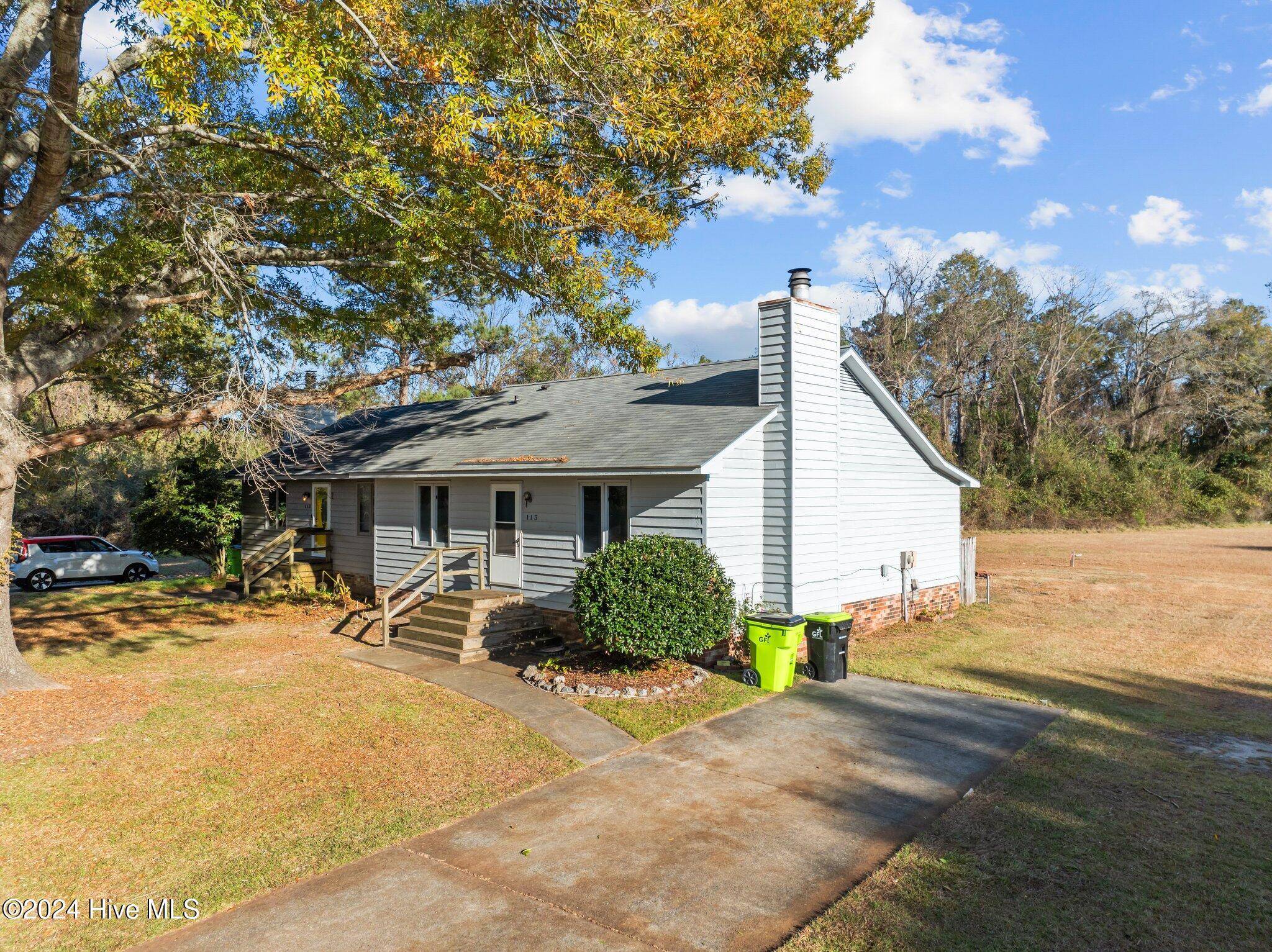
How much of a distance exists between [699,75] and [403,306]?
746cm

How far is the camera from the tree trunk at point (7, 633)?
9.76 metres

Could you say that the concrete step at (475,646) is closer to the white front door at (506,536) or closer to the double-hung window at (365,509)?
the white front door at (506,536)

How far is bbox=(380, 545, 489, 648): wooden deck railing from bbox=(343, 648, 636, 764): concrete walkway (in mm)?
621

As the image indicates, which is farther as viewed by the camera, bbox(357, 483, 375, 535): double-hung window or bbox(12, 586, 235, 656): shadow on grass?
bbox(357, 483, 375, 535): double-hung window

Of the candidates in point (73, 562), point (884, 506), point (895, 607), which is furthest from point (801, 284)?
point (73, 562)

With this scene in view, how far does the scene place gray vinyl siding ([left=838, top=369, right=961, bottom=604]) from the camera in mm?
14305

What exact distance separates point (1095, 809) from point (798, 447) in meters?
7.02

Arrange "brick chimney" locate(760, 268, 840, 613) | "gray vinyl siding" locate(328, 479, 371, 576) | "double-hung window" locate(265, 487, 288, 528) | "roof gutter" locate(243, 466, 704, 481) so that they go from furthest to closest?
"double-hung window" locate(265, 487, 288, 528) < "gray vinyl siding" locate(328, 479, 371, 576) < "brick chimney" locate(760, 268, 840, 613) < "roof gutter" locate(243, 466, 704, 481)

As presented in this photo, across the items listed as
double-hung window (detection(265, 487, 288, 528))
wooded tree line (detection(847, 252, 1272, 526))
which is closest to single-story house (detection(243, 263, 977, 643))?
double-hung window (detection(265, 487, 288, 528))

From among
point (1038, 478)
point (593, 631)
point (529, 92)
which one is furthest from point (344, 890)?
point (1038, 478)

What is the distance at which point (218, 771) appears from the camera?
7.48m

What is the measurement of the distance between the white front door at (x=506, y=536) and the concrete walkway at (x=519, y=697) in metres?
2.09

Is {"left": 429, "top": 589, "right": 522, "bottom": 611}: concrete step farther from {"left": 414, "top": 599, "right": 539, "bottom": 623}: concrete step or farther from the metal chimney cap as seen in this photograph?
the metal chimney cap

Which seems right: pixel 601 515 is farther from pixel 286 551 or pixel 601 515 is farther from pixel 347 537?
pixel 286 551
